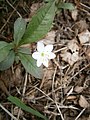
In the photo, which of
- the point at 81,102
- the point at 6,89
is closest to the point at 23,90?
the point at 6,89

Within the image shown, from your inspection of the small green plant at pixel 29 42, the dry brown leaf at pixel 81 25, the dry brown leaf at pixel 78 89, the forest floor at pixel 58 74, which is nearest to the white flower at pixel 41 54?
the small green plant at pixel 29 42

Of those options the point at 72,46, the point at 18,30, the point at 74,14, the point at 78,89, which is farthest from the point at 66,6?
the point at 78,89

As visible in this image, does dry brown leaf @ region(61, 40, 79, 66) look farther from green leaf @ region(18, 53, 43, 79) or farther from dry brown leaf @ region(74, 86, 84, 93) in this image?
green leaf @ region(18, 53, 43, 79)

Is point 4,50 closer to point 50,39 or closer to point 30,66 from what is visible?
point 30,66

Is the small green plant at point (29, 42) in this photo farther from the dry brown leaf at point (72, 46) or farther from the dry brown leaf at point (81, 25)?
the dry brown leaf at point (81, 25)

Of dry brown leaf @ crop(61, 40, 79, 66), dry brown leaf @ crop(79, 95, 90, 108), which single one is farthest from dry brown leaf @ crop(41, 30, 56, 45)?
dry brown leaf @ crop(79, 95, 90, 108)

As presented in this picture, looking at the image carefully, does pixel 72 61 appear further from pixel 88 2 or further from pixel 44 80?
pixel 88 2
